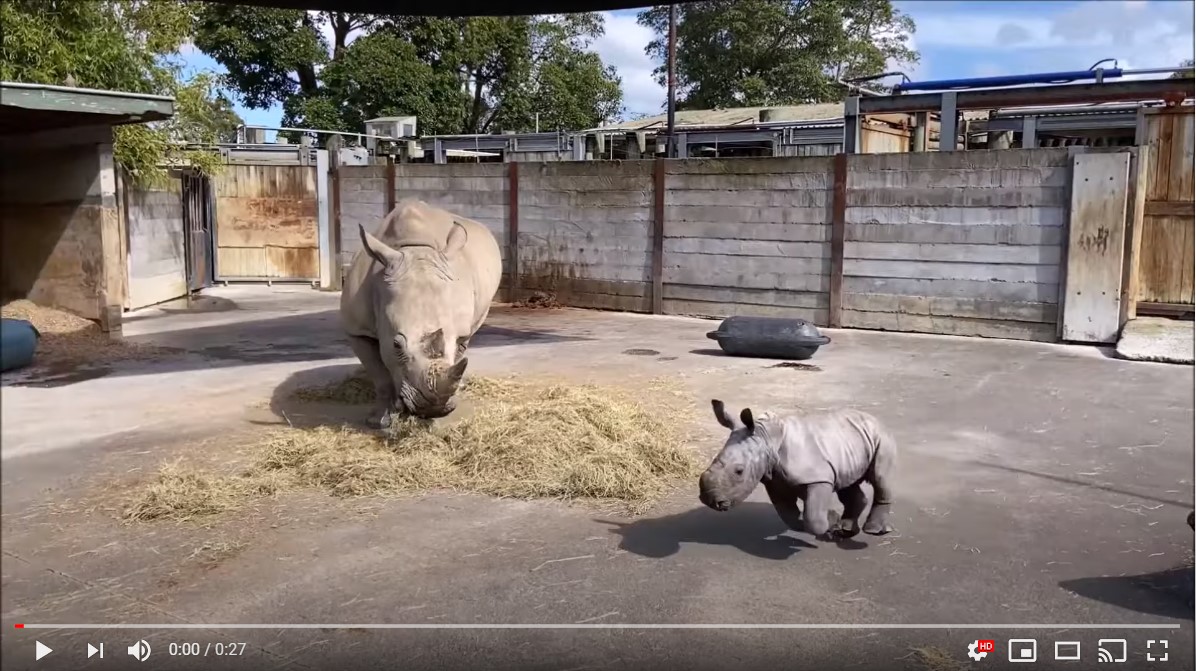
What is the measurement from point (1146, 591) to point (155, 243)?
43.5ft

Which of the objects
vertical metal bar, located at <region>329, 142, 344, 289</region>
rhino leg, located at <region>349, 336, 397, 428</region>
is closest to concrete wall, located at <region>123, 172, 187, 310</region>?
vertical metal bar, located at <region>329, 142, 344, 289</region>

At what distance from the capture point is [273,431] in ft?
20.1

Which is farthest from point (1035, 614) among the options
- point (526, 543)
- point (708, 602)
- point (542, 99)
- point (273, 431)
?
point (542, 99)

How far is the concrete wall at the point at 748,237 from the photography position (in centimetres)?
1157

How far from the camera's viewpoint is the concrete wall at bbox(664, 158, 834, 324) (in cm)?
1157

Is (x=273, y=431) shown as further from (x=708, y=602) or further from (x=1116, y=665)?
(x=1116, y=665)

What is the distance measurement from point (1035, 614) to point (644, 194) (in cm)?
995

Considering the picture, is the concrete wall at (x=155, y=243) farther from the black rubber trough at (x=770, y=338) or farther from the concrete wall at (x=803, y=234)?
the black rubber trough at (x=770, y=338)

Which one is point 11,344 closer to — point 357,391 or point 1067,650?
point 1067,650

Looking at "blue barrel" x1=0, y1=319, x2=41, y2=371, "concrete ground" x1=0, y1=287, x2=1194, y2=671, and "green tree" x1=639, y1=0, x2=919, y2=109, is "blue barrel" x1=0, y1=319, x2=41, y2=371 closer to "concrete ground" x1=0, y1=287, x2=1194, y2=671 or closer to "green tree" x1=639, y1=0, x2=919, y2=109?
"concrete ground" x1=0, y1=287, x2=1194, y2=671

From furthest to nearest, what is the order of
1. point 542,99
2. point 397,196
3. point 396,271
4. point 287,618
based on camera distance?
1. point 542,99
2. point 397,196
3. point 396,271
4. point 287,618

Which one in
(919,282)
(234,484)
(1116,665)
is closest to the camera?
(1116,665)

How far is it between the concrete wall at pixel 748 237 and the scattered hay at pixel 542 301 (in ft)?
6.19

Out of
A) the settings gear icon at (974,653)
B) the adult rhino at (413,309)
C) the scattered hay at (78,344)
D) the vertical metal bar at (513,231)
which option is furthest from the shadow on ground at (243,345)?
the settings gear icon at (974,653)
